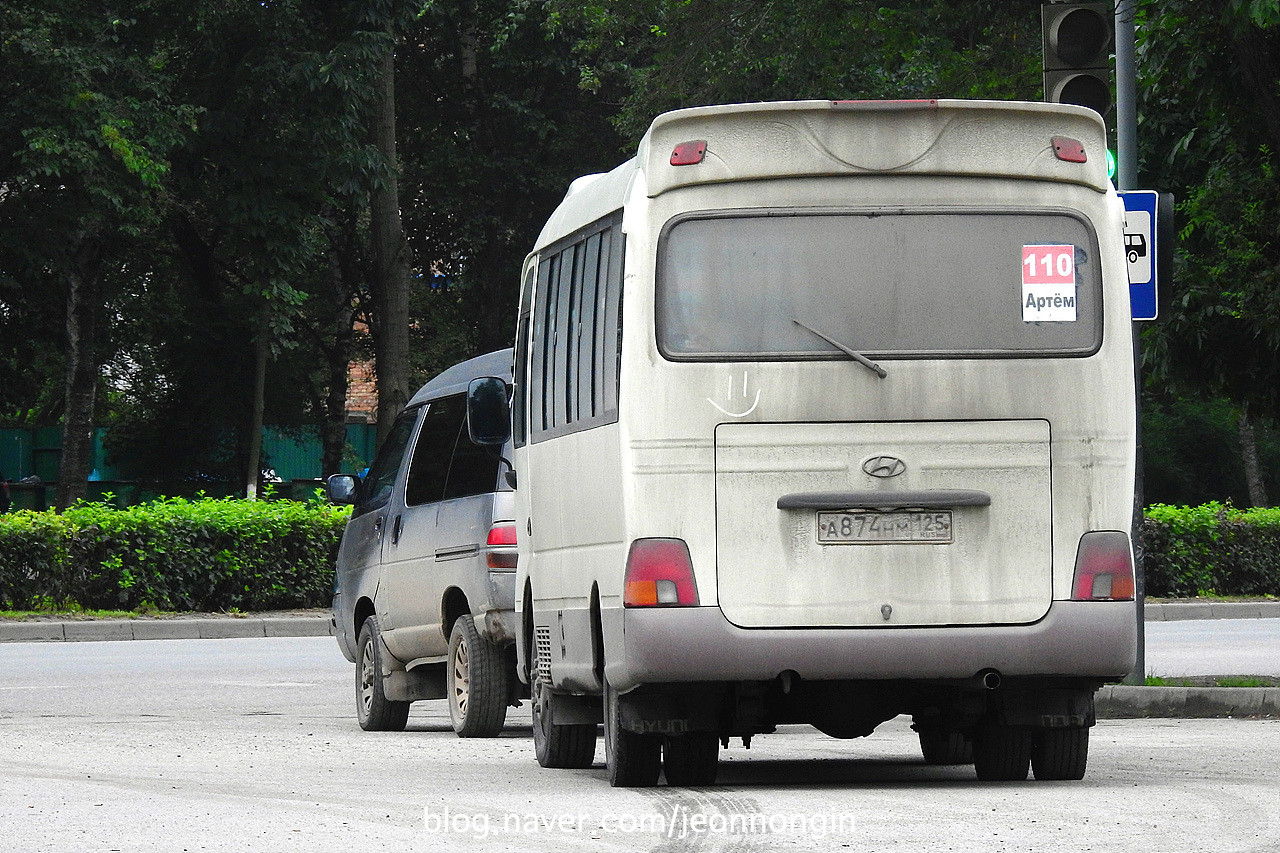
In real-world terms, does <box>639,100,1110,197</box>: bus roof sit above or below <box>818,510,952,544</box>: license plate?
above

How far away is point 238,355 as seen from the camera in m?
40.6

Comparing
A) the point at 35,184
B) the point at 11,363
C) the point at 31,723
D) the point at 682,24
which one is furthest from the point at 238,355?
the point at 31,723

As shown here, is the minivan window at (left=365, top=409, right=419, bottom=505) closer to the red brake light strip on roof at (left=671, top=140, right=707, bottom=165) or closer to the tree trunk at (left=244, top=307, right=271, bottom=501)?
the red brake light strip on roof at (left=671, top=140, right=707, bottom=165)

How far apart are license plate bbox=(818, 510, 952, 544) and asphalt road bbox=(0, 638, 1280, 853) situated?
1.00 metres

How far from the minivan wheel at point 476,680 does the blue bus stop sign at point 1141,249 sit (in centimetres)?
444

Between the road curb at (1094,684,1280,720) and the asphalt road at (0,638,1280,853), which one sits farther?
the road curb at (1094,684,1280,720)

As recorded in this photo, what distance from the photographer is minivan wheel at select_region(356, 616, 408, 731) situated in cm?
1327

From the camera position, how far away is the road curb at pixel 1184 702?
44.2 ft

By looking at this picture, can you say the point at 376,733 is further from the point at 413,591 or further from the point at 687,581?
the point at 687,581

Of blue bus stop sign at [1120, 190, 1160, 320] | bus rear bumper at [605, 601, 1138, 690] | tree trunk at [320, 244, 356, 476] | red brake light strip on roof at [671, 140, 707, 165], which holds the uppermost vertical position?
tree trunk at [320, 244, 356, 476]

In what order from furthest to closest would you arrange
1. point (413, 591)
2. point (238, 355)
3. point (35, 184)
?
point (238, 355) → point (35, 184) → point (413, 591)

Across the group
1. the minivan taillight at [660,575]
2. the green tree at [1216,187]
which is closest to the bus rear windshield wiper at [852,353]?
the minivan taillight at [660,575]

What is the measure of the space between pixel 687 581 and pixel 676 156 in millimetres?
1695

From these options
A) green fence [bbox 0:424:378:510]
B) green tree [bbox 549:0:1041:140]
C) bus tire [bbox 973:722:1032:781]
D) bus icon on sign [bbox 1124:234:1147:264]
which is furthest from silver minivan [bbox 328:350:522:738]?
green fence [bbox 0:424:378:510]
